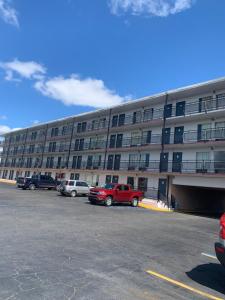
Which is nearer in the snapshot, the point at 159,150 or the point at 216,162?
the point at 216,162

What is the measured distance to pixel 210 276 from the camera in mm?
6414

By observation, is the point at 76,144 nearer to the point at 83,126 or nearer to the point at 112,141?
the point at 83,126

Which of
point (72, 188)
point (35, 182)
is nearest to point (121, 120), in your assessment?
point (72, 188)

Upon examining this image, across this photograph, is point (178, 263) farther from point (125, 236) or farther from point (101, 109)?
point (101, 109)

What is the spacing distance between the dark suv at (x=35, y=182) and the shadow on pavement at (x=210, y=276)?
28.6 metres

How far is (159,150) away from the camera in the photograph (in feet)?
98.9

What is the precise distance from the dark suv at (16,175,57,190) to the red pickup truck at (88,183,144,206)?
13.2 meters

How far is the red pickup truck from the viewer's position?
858 inches

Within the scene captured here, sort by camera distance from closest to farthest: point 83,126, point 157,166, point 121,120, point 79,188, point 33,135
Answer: point 79,188 → point 157,166 → point 121,120 → point 83,126 → point 33,135

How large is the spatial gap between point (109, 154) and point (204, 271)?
99.3 ft

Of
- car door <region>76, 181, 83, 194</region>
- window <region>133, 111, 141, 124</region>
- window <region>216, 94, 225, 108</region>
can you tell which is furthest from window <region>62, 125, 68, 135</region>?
window <region>216, 94, 225, 108</region>

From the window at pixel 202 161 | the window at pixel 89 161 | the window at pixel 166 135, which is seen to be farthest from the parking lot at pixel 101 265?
the window at pixel 89 161

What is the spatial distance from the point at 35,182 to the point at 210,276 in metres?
30.1

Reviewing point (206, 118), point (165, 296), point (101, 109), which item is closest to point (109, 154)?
point (101, 109)
